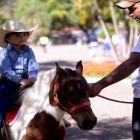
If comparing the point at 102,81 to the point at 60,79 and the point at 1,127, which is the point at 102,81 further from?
the point at 1,127

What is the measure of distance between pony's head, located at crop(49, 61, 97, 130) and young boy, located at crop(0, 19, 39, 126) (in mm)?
735

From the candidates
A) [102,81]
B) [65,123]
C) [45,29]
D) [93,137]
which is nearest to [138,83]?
[102,81]

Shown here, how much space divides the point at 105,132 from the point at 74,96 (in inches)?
234

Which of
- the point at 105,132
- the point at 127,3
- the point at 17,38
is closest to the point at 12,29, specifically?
the point at 17,38

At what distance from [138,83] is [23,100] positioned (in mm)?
1203

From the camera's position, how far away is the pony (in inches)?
173

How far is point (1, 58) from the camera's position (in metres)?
5.45

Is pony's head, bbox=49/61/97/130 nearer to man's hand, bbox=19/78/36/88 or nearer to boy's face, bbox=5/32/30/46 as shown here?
man's hand, bbox=19/78/36/88

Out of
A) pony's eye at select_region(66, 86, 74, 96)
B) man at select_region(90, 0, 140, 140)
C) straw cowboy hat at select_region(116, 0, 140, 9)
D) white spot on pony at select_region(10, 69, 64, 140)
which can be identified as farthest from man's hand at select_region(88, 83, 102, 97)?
straw cowboy hat at select_region(116, 0, 140, 9)

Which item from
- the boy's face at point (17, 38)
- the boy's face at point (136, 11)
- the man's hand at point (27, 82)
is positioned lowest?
the man's hand at point (27, 82)

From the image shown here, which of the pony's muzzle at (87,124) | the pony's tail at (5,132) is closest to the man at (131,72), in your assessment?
the pony's muzzle at (87,124)

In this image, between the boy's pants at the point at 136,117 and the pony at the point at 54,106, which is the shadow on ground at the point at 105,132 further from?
the boy's pants at the point at 136,117

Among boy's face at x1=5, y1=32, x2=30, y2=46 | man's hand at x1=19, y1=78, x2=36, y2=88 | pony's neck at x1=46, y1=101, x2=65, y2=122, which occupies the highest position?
boy's face at x1=5, y1=32, x2=30, y2=46

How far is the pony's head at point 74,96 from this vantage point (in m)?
4.32
